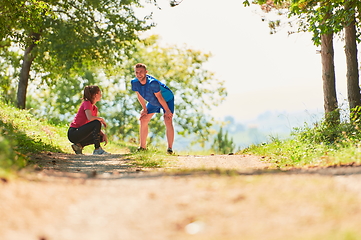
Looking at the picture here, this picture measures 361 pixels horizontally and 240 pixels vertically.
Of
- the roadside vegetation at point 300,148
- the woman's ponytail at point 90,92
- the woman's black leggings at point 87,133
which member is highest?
the woman's ponytail at point 90,92

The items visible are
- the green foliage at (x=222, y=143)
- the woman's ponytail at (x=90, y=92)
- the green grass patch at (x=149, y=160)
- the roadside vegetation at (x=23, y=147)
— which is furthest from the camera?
the green foliage at (x=222, y=143)

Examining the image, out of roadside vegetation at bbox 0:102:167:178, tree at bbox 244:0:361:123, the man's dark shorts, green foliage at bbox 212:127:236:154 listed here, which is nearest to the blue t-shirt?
the man's dark shorts

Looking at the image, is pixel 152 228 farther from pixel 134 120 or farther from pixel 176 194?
pixel 134 120

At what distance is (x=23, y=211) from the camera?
317 cm

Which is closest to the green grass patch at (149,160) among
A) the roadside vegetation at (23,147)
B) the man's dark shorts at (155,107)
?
the roadside vegetation at (23,147)

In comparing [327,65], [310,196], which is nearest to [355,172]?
[310,196]

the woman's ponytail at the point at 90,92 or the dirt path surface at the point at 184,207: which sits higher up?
the woman's ponytail at the point at 90,92

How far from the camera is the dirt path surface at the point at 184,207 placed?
9.27 ft

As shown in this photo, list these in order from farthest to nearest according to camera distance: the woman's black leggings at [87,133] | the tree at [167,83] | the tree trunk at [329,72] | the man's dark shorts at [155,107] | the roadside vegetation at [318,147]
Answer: the tree at [167,83] < the tree trunk at [329,72] < the man's dark shorts at [155,107] < the woman's black leggings at [87,133] < the roadside vegetation at [318,147]

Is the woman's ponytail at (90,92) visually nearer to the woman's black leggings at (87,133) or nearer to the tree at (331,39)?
the woman's black leggings at (87,133)

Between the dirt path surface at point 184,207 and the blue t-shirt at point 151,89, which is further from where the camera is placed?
the blue t-shirt at point 151,89

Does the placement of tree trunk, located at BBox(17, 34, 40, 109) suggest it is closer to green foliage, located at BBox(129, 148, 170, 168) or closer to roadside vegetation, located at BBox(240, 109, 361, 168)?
green foliage, located at BBox(129, 148, 170, 168)

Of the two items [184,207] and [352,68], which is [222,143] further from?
[184,207]

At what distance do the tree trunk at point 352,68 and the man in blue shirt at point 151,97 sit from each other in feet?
15.3
